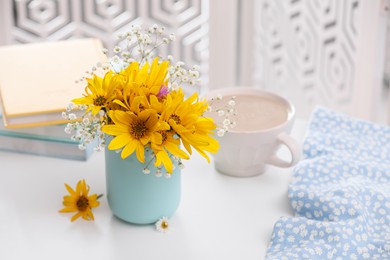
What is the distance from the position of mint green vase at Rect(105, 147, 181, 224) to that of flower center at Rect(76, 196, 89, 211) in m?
0.04

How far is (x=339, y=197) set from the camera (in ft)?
3.12

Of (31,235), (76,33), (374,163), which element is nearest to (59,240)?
(31,235)

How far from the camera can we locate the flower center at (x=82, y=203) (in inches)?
37.7

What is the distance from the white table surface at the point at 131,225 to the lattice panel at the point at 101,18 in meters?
0.80

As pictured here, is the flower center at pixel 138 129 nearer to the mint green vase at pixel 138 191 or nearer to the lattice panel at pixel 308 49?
the mint green vase at pixel 138 191

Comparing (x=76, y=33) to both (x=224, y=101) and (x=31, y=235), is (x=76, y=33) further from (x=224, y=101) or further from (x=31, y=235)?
(x=31, y=235)

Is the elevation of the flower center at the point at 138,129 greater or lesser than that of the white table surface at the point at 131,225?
greater

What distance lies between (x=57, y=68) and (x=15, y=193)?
0.23 meters

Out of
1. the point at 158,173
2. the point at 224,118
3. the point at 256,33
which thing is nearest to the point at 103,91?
the point at 158,173

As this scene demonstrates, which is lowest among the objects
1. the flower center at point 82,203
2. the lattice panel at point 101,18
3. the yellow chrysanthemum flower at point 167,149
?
the lattice panel at point 101,18

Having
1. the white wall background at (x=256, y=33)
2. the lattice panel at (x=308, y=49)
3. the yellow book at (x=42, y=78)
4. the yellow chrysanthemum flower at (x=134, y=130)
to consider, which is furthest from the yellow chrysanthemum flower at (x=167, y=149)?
the lattice panel at (x=308, y=49)

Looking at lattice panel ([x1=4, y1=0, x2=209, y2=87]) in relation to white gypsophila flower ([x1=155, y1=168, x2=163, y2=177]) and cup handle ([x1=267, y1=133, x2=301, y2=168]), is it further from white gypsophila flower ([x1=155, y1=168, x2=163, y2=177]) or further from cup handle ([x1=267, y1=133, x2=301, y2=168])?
white gypsophila flower ([x1=155, y1=168, x2=163, y2=177])

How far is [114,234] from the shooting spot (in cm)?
92

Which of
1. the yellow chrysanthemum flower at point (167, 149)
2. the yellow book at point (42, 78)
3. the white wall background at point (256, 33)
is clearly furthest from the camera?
the white wall background at point (256, 33)
